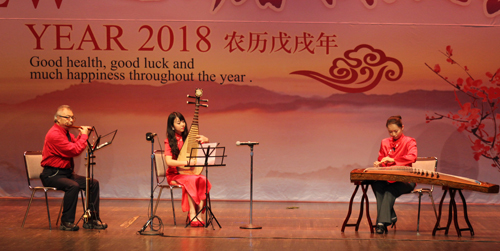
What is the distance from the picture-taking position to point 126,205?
648 centimetres

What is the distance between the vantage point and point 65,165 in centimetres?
524

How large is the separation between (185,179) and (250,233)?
841 mm

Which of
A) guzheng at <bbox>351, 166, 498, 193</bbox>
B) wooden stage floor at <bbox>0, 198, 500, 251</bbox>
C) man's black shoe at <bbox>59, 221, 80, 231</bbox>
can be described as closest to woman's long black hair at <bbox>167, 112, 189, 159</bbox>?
wooden stage floor at <bbox>0, 198, 500, 251</bbox>

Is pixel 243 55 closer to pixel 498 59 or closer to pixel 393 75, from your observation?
pixel 393 75

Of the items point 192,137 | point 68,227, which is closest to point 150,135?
point 192,137

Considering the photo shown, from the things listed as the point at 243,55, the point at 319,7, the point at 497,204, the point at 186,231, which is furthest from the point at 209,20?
the point at 497,204

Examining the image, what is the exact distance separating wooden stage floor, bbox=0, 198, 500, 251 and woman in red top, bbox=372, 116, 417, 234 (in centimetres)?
17

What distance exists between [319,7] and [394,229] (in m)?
2.91

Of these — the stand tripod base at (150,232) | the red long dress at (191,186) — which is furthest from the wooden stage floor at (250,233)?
the red long dress at (191,186)

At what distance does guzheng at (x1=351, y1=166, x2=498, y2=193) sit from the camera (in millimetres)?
4566

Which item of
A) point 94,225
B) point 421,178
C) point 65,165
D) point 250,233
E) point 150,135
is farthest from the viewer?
point 65,165

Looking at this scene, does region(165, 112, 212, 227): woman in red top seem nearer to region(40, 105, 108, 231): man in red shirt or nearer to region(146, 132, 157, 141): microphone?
region(146, 132, 157, 141): microphone

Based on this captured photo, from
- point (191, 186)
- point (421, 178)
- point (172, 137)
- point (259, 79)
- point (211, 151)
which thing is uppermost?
point (259, 79)

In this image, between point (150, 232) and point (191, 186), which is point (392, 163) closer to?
point (191, 186)
